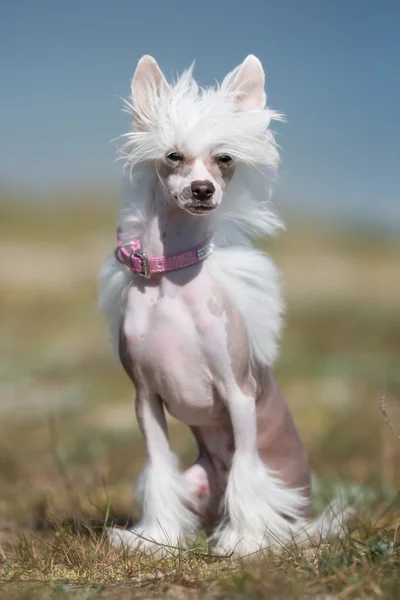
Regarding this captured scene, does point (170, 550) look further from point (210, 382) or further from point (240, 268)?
point (240, 268)

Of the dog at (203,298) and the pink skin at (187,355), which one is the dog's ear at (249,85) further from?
the pink skin at (187,355)

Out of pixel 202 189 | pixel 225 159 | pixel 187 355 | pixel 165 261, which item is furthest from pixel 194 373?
pixel 225 159

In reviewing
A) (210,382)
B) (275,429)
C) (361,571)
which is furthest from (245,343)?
(361,571)

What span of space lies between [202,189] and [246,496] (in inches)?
57.0

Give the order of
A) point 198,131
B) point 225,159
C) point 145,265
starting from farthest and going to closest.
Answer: point 145,265, point 225,159, point 198,131

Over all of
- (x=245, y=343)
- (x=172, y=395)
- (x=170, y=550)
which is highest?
(x=245, y=343)

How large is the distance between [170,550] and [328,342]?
389 inches

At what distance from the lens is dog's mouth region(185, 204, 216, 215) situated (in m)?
3.52

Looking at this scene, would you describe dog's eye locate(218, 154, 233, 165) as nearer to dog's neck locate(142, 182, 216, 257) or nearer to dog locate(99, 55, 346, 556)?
dog locate(99, 55, 346, 556)

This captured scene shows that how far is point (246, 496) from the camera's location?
3.85 metres

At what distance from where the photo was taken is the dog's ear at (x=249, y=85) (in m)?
3.80

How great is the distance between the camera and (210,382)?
3857 millimetres

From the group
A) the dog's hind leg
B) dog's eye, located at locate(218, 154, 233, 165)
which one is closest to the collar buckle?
dog's eye, located at locate(218, 154, 233, 165)

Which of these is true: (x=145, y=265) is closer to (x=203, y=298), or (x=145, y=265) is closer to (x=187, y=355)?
(x=203, y=298)
